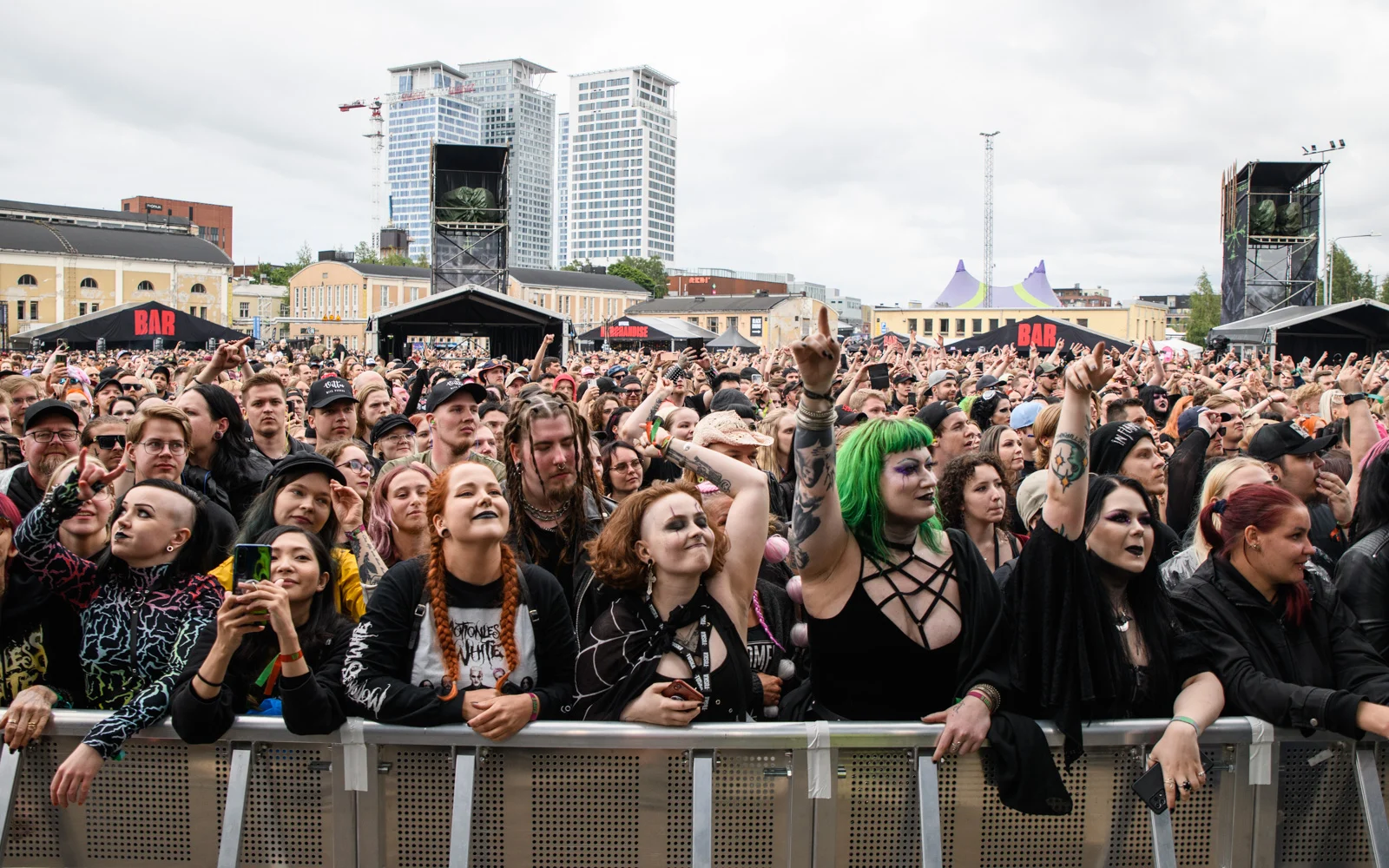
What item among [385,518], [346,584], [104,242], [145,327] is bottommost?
[346,584]

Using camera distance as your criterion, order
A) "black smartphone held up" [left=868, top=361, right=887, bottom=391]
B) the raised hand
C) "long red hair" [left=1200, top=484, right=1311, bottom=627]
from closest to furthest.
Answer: the raised hand, "long red hair" [left=1200, top=484, right=1311, bottom=627], "black smartphone held up" [left=868, top=361, right=887, bottom=391]

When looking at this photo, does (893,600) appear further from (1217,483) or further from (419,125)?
(419,125)

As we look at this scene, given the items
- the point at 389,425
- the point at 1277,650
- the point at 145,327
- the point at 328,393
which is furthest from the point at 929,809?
the point at 145,327

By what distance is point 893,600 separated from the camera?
2.85 meters

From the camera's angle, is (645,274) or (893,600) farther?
(645,274)

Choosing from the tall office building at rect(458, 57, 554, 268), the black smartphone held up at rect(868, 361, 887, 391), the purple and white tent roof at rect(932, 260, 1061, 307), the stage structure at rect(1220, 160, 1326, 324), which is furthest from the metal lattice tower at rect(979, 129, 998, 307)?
the tall office building at rect(458, 57, 554, 268)

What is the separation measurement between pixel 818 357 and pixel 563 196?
652ft

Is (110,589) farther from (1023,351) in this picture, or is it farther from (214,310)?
(214,310)

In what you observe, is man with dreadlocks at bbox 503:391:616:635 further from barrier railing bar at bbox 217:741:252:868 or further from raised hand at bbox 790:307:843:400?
raised hand at bbox 790:307:843:400

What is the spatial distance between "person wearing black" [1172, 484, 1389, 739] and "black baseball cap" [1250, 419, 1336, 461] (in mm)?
1736

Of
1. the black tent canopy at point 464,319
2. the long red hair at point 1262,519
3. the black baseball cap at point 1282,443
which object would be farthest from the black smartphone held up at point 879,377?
the black tent canopy at point 464,319

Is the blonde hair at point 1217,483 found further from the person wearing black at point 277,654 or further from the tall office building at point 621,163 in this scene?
the tall office building at point 621,163

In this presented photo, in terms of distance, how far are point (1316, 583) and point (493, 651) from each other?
2.60 metres

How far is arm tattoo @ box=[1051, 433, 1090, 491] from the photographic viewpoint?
259 cm
